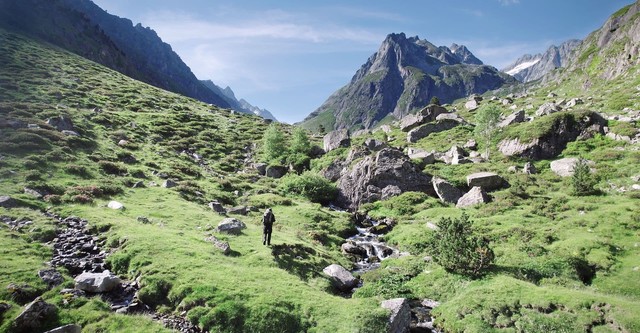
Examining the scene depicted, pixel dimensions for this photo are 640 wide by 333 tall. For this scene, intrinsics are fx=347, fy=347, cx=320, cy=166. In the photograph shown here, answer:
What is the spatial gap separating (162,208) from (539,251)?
117ft

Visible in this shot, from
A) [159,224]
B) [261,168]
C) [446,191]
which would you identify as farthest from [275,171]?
[159,224]

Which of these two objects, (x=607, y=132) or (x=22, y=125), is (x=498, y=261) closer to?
(x=607, y=132)

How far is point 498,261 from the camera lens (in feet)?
93.3

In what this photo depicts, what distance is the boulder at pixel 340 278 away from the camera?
26797 millimetres

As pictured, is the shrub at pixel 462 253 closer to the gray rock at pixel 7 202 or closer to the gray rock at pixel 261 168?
the gray rock at pixel 7 202

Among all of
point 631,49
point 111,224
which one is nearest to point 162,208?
point 111,224

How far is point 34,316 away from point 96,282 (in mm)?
4159

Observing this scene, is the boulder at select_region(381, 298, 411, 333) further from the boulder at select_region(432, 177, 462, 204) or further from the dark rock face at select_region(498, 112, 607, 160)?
the dark rock face at select_region(498, 112, 607, 160)

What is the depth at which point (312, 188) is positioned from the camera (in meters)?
55.7

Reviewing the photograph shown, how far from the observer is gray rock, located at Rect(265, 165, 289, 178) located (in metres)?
68.8

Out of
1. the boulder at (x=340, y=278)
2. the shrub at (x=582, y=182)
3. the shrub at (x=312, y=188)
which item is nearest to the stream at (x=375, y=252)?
the boulder at (x=340, y=278)

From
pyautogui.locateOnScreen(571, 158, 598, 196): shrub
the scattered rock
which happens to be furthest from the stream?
the scattered rock

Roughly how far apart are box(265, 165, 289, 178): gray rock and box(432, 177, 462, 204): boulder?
3127 centimetres

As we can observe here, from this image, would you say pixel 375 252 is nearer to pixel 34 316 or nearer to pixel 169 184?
pixel 34 316
